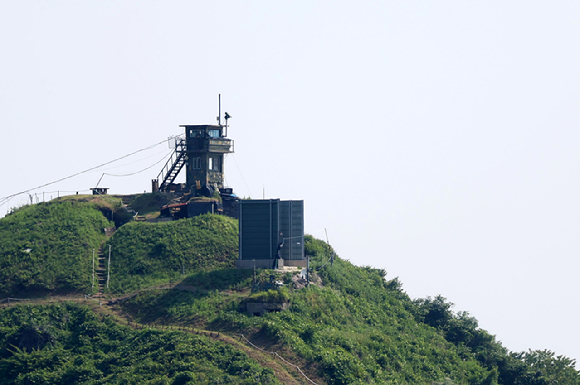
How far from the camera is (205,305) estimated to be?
176 ft

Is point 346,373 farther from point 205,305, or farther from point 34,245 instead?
point 34,245

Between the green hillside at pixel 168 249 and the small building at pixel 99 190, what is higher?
the small building at pixel 99 190

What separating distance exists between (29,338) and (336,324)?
18.7 meters

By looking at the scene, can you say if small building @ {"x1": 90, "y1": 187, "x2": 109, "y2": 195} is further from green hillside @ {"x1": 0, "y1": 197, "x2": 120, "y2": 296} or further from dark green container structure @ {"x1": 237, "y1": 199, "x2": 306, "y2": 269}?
dark green container structure @ {"x1": 237, "y1": 199, "x2": 306, "y2": 269}

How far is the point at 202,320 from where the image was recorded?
171 ft

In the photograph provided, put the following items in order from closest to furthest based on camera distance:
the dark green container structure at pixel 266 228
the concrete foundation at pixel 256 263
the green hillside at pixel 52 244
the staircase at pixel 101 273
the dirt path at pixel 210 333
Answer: the dirt path at pixel 210 333 → the staircase at pixel 101 273 → the green hillside at pixel 52 244 → the dark green container structure at pixel 266 228 → the concrete foundation at pixel 256 263

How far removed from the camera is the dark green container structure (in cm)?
5866

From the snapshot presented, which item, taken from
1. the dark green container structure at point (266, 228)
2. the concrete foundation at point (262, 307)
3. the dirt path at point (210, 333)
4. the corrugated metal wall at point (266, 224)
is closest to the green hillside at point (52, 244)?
the dirt path at point (210, 333)

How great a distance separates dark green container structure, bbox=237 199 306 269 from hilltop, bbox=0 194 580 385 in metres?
1.49

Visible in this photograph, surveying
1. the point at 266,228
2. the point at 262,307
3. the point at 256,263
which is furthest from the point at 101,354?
the point at 266,228

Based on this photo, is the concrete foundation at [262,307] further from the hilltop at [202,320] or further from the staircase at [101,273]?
the staircase at [101,273]

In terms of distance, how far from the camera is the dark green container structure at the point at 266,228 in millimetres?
58656

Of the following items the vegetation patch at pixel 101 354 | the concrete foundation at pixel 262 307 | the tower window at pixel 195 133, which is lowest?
the vegetation patch at pixel 101 354

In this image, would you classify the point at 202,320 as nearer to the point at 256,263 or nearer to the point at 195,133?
the point at 256,263
